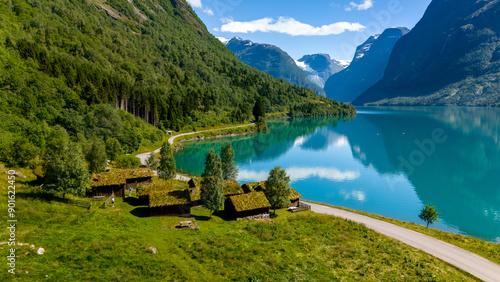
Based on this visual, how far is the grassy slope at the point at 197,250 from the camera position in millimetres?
26328

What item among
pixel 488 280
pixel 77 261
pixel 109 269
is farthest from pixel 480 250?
pixel 77 261

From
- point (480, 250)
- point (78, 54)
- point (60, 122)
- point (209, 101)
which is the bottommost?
point (480, 250)

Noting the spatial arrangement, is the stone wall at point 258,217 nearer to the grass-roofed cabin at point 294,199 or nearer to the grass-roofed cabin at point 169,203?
the grass-roofed cabin at point 294,199

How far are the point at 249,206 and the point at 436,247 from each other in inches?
1124

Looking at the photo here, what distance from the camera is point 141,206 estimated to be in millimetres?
48875

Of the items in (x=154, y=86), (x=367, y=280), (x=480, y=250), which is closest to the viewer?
(x=367, y=280)

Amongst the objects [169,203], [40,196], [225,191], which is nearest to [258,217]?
[225,191]

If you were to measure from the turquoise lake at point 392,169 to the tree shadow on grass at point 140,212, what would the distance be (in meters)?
38.7

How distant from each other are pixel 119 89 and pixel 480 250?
131362 mm

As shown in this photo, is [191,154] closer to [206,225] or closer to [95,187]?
[95,187]

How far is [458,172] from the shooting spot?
3760 inches

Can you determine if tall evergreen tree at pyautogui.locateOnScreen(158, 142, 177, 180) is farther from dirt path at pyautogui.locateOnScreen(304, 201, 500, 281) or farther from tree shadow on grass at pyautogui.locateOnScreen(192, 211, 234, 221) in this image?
dirt path at pyautogui.locateOnScreen(304, 201, 500, 281)

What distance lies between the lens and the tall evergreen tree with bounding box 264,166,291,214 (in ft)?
169

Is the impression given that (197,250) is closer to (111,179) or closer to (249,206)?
(249,206)
